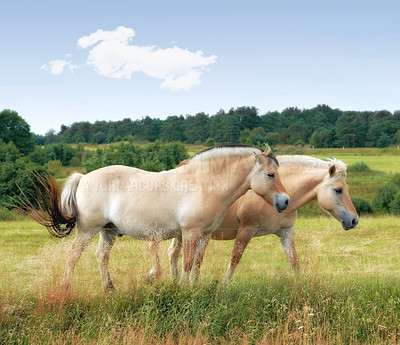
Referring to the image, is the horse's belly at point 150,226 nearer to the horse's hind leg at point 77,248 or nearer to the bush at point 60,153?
the horse's hind leg at point 77,248

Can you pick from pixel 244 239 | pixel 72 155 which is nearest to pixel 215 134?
pixel 72 155

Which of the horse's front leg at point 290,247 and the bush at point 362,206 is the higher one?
the horse's front leg at point 290,247

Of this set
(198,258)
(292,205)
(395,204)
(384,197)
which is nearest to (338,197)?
(292,205)

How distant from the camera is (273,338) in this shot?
4035mm

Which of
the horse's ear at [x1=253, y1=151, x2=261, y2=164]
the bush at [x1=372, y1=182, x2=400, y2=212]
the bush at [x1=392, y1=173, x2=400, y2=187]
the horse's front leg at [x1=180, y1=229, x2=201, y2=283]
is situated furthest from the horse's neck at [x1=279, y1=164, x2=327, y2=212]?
the bush at [x1=392, y1=173, x2=400, y2=187]

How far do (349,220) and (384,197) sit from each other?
108 ft

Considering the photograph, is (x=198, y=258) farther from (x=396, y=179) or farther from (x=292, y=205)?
(x=396, y=179)

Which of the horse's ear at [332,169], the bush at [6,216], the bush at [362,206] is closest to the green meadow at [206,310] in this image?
the horse's ear at [332,169]

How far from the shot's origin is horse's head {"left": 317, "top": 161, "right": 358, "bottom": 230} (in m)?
5.30

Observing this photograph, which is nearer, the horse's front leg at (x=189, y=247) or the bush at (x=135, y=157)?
the horse's front leg at (x=189, y=247)

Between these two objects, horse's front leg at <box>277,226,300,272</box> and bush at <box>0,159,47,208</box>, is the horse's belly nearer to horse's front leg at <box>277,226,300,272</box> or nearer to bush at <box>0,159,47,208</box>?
horse's front leg at <box>277,226,300,272</box>

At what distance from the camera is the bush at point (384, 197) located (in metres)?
34.3

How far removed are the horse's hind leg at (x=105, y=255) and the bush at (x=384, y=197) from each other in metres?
33.6

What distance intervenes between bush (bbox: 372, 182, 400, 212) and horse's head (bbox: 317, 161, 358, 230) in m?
32.1
